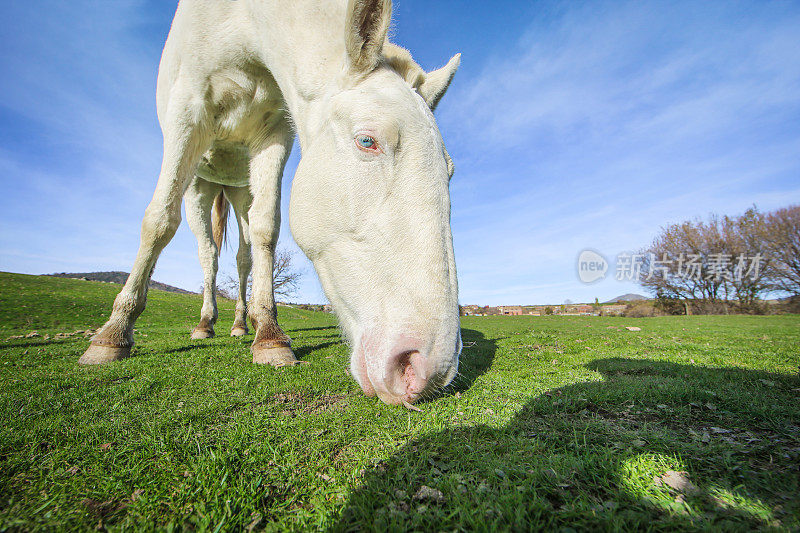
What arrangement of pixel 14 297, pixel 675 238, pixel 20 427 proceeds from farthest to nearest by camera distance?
pixel 675 238, pixel 14 297, pixel 20 427

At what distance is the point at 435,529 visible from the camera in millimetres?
1131

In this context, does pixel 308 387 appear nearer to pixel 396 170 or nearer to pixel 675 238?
pixel 396 170

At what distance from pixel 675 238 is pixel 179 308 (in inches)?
1815

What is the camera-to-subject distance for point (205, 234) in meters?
6.40

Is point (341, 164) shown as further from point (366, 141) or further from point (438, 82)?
point (438, 82)

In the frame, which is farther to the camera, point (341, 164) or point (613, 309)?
point (613, 309)

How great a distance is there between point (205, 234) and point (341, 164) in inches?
202

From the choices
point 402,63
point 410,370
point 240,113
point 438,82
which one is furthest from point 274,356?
point 438,82

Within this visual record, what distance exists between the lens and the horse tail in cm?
750

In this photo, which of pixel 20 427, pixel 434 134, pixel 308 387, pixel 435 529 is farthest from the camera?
pixel 308 387

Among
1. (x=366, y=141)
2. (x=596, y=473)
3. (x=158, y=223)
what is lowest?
(x=596, y=473)

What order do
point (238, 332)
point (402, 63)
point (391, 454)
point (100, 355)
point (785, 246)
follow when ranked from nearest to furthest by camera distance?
1. point (391, 454)
2. point (402, 63)
3. point (100, 355)
4. point (238, 332)
5. point (785, 246)

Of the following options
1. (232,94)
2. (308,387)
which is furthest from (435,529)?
(232,94)

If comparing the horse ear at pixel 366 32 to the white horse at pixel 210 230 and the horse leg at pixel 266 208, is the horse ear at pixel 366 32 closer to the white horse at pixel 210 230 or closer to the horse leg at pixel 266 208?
the horse leg at pixel 266 208
